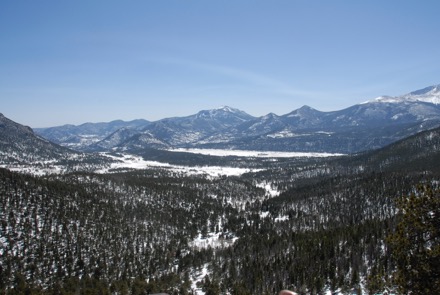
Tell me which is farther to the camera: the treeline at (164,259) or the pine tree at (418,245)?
the treeline at (164,259)

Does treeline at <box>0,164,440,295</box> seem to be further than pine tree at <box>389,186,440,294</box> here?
Yes

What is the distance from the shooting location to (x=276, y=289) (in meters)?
128


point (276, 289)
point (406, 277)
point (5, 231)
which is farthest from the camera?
point (5, 231)

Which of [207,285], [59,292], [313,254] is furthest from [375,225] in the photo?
[59,292]

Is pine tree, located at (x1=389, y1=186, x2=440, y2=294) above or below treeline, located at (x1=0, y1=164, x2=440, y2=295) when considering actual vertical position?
above

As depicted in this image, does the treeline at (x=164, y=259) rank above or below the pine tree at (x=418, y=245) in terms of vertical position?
below

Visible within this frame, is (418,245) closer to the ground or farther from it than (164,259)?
farther from it

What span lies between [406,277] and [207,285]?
12097 centimetres

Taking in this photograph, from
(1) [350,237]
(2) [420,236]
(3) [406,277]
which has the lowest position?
(1) [350,237]

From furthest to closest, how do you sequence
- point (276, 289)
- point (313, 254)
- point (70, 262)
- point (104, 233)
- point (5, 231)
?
point (104, 233) → point (5, 231) → point (70, 262) → point (313, 254) → point (276, 289)

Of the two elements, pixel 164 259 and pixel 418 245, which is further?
pixel 164 259

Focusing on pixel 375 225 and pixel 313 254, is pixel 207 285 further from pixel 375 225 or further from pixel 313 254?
A: pixel 375 225

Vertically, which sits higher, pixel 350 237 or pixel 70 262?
pixel 350 237

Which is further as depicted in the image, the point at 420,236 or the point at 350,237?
the point at 350,237
